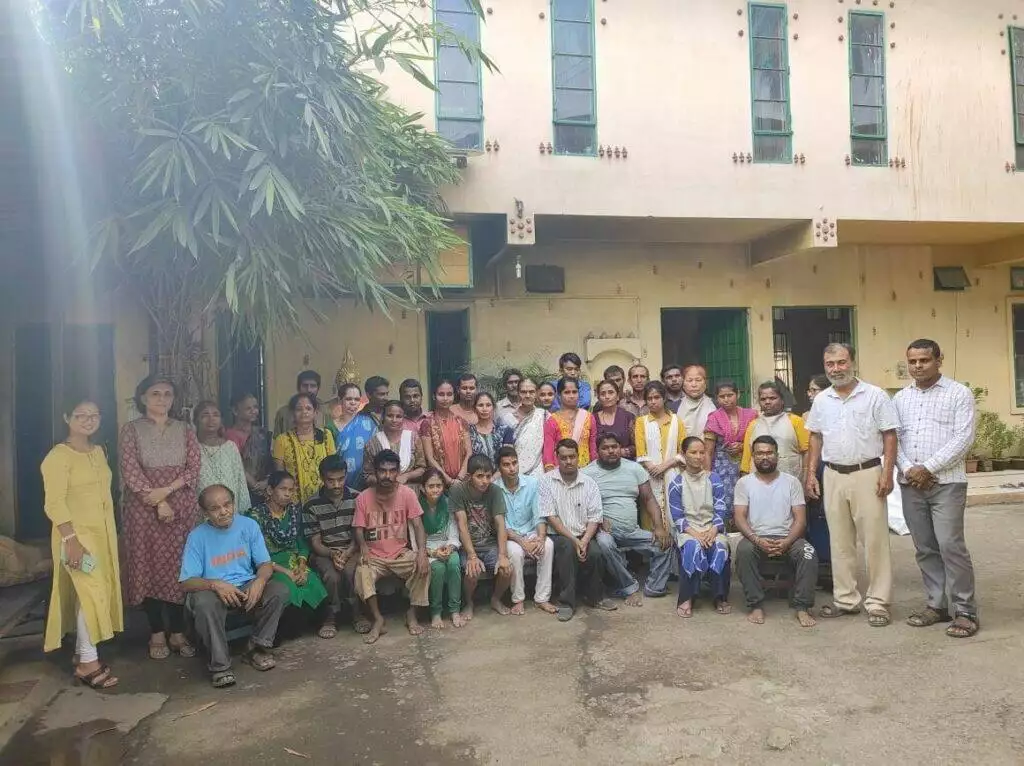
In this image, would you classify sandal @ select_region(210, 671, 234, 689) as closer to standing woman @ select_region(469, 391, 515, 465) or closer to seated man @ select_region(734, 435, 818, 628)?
standing woman @ select_region(469, 391, 515, 465)

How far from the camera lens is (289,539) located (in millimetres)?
4992

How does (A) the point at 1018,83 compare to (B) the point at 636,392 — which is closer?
(B) the point at 636,392

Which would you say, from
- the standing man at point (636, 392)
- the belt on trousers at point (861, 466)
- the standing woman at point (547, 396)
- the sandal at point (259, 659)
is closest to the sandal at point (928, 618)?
the belt on trousers at point (861, 466)

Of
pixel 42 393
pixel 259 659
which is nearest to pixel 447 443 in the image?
pixel 259 659

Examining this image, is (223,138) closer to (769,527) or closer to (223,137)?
(223,137)

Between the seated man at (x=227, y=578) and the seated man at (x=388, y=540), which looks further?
the seated man at (x=388, y=540)

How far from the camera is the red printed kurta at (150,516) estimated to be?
180 inches

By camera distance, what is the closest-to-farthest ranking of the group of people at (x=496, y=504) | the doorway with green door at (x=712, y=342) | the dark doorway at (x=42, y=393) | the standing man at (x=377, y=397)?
1. the group of people at (x=496, y=504)
2. the standing man at (x=377, y=397)
3. the dark doorway at (x=42, y=393)
4. the doorway with green door at (x=712, y=342)

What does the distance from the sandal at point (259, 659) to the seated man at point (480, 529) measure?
128cm

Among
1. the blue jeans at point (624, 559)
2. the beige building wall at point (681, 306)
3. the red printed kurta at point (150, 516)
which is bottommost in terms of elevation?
the blue jeans at point (624, 559)

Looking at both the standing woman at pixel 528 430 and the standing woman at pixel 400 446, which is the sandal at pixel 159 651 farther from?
the standing woman at pixel 528 430

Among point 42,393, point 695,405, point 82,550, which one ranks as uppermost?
point 42,393

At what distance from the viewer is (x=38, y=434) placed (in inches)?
283

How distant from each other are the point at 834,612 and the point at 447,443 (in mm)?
2860
